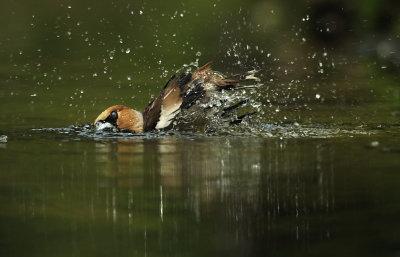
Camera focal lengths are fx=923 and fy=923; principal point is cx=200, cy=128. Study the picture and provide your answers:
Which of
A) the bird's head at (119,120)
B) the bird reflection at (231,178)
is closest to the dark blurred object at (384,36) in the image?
the bird's head at (119,120)

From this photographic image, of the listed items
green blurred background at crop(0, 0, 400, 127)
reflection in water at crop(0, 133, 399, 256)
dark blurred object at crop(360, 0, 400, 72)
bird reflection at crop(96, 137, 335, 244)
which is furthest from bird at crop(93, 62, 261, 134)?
dark blurred object at crop(360, 0, 400, 72)

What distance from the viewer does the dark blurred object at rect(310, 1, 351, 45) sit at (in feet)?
53.4

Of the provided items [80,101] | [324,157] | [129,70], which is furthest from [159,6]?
[324,157]

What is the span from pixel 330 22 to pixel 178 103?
8213 mm

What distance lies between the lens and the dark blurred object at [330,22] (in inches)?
641

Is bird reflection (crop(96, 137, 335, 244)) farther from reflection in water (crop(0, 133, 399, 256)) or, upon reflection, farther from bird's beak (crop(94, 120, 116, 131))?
bird's beak (crop(94, 120, 116, 131))

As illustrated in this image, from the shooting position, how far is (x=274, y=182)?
6531mm

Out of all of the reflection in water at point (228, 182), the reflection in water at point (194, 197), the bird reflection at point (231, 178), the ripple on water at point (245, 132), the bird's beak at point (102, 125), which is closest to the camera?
the reflection in water at point (194, 197)

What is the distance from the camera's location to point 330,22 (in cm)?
1692

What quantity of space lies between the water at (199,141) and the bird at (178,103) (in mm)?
220

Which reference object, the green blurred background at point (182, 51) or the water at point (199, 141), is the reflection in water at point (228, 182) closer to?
the water at point (199, 141)

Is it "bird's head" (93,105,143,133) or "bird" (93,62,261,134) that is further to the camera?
"bird's head" (93,105,143,133)

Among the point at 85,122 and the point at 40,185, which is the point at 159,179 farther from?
the point at 85,122

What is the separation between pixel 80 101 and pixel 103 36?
4566 mm
